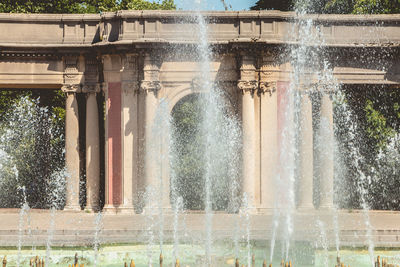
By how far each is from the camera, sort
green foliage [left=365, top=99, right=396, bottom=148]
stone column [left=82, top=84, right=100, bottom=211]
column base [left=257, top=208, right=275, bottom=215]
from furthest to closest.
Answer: green foliage [left=365, top=99, right=396, bottom=148] → stone column [left=82, top=84, right=100, bottom=211] → column base [left=257, top=208, right=275, bottom=215]

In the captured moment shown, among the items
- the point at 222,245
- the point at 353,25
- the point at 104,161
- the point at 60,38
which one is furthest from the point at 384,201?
the point at 222,245

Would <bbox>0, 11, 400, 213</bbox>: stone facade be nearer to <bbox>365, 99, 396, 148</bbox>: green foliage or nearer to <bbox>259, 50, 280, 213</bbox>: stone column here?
<bbox>259, 50, 280, 213</bbox>: stone column

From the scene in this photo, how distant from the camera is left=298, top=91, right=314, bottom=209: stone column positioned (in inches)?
974

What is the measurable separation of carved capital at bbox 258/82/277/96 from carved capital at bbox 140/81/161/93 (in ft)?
10.8

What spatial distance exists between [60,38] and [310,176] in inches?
375

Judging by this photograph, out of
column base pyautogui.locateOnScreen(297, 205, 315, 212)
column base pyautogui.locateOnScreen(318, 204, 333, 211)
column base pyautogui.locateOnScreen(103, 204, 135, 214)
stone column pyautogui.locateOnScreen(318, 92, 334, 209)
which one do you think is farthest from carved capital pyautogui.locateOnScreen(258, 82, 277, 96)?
column base pyautogui.locateOnScreen(103, 204, 135, 214)

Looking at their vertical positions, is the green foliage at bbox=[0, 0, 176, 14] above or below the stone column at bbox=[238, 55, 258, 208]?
above

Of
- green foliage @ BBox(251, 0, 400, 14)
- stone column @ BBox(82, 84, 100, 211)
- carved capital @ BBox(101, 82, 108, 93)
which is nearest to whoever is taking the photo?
carved capital @ BBox(101, 82, 108, 93)

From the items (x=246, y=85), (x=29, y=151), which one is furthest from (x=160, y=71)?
(x=29, y=151)

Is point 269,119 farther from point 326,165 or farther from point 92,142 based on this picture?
point 92,142

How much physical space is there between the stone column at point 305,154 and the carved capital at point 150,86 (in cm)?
483

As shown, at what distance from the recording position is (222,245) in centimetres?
1363

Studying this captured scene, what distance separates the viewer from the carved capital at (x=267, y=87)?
2452 centimetres

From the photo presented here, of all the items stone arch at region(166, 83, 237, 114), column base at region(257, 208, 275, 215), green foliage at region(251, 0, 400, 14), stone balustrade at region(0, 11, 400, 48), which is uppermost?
green foliage at region(251, 0, 400, 14)
